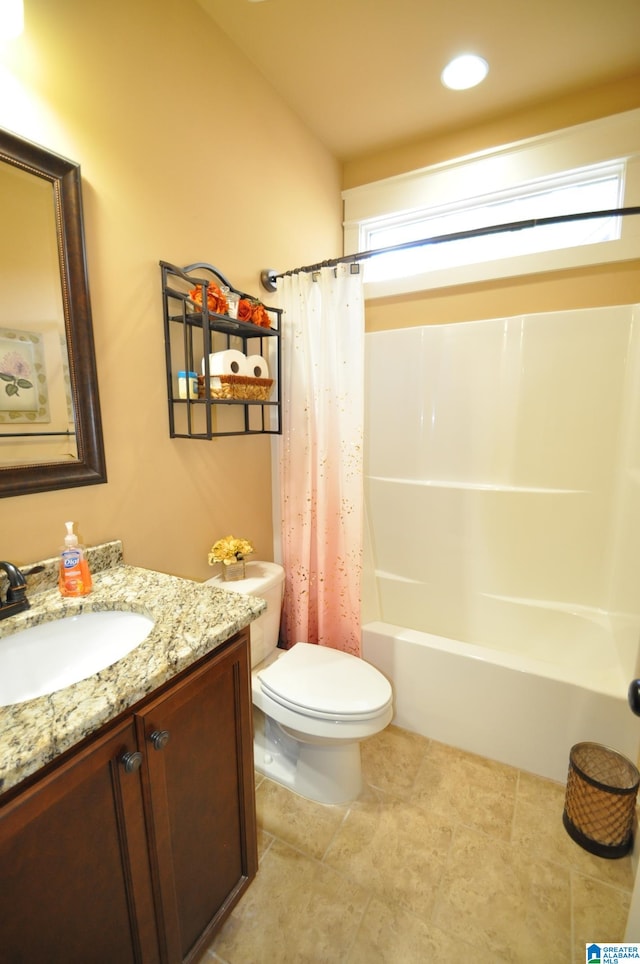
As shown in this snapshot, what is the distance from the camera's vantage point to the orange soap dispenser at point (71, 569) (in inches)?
41.2

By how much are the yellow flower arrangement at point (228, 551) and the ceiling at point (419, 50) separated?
1884mm

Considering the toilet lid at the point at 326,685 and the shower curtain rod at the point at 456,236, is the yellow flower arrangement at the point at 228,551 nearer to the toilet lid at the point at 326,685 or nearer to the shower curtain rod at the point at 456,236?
the toilet lid at the point at 326,685

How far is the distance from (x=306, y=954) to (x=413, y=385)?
2208 millimetres

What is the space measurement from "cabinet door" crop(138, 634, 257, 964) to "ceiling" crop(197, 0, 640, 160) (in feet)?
6.94

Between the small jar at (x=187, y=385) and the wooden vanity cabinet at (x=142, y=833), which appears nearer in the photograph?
the wooden vanity cabinet at (x=142, y=833)

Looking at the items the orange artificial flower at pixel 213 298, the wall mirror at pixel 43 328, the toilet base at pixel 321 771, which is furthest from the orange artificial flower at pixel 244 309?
the toilet base at pixel 321 771

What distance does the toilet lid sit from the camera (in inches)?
51.8

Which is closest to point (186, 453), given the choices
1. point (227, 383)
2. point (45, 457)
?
point (227, 383)

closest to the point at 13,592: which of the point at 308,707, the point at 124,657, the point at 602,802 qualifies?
the point at 124,657

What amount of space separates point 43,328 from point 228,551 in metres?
0.90

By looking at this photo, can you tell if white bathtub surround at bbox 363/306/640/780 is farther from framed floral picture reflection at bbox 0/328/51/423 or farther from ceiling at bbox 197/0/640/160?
framed floral picture reflection at bbox 0/328/51/423

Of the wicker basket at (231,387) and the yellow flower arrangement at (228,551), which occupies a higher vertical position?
the wicker basket at (231,387)

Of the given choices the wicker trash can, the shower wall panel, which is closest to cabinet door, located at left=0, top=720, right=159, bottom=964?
the wicker trash can

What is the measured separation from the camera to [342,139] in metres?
2.11
